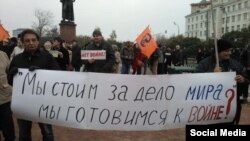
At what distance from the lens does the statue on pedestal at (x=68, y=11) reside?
25.5m

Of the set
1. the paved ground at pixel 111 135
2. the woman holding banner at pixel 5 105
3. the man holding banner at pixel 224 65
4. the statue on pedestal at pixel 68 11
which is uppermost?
the statue on pedestal at pixel 68 11

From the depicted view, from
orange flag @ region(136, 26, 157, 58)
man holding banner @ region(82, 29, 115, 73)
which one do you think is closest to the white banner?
man holding banner @ region(82, 29, 115, 73)

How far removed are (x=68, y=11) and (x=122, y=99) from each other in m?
20.9

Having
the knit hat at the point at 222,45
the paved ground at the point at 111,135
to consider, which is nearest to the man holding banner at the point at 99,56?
the paved ground at the point at 111,135

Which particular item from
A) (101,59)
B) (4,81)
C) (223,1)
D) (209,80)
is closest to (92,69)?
(101,59)

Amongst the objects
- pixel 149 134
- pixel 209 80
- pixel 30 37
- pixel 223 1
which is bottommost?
pixel 149 134

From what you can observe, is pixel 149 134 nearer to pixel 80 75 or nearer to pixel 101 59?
pixel 101 59

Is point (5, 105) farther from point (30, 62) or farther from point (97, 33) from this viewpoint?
point (97, 33)

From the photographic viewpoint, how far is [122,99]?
5211 mm

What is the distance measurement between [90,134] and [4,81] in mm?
2319

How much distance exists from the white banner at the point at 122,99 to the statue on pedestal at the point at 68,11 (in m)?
20.5

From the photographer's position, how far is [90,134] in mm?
7566

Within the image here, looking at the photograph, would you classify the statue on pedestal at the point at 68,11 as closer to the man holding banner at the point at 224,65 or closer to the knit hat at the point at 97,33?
Answer: the knit hat at the point at 97,33

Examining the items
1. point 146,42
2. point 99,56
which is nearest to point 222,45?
point 99,56
